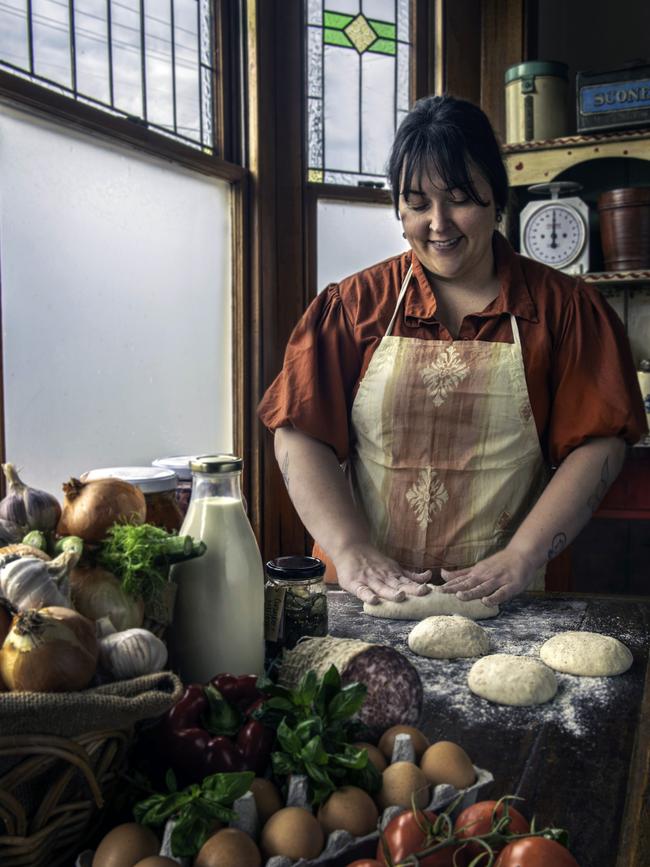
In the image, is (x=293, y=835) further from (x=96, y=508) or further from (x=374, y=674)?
(x=96, y=508)

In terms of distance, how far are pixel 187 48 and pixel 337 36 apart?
62 cm

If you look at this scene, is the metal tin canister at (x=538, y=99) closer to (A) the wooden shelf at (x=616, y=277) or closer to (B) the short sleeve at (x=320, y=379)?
(A) the wooden shelf at (x=616, y=277)

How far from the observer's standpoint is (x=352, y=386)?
6.16 ft

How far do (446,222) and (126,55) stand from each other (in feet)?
4.21

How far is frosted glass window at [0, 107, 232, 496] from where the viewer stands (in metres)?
2.08

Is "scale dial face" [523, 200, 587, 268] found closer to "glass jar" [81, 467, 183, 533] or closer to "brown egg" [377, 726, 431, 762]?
"glass jar" [81, 467, 183, 533]

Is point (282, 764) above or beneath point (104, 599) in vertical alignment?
beneath

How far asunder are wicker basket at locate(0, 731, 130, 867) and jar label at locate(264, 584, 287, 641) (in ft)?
1.40

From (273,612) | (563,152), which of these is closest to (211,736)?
(273,612)

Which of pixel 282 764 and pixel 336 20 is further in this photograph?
pixel 336 20

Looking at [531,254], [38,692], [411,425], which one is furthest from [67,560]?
[531,254]

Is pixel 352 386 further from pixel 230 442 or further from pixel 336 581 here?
pixel 230 442

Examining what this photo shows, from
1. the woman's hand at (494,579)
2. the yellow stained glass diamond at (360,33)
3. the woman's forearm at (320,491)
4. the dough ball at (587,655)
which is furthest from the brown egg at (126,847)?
the yellow stained glass diamond at (360,33)

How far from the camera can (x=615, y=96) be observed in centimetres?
286
